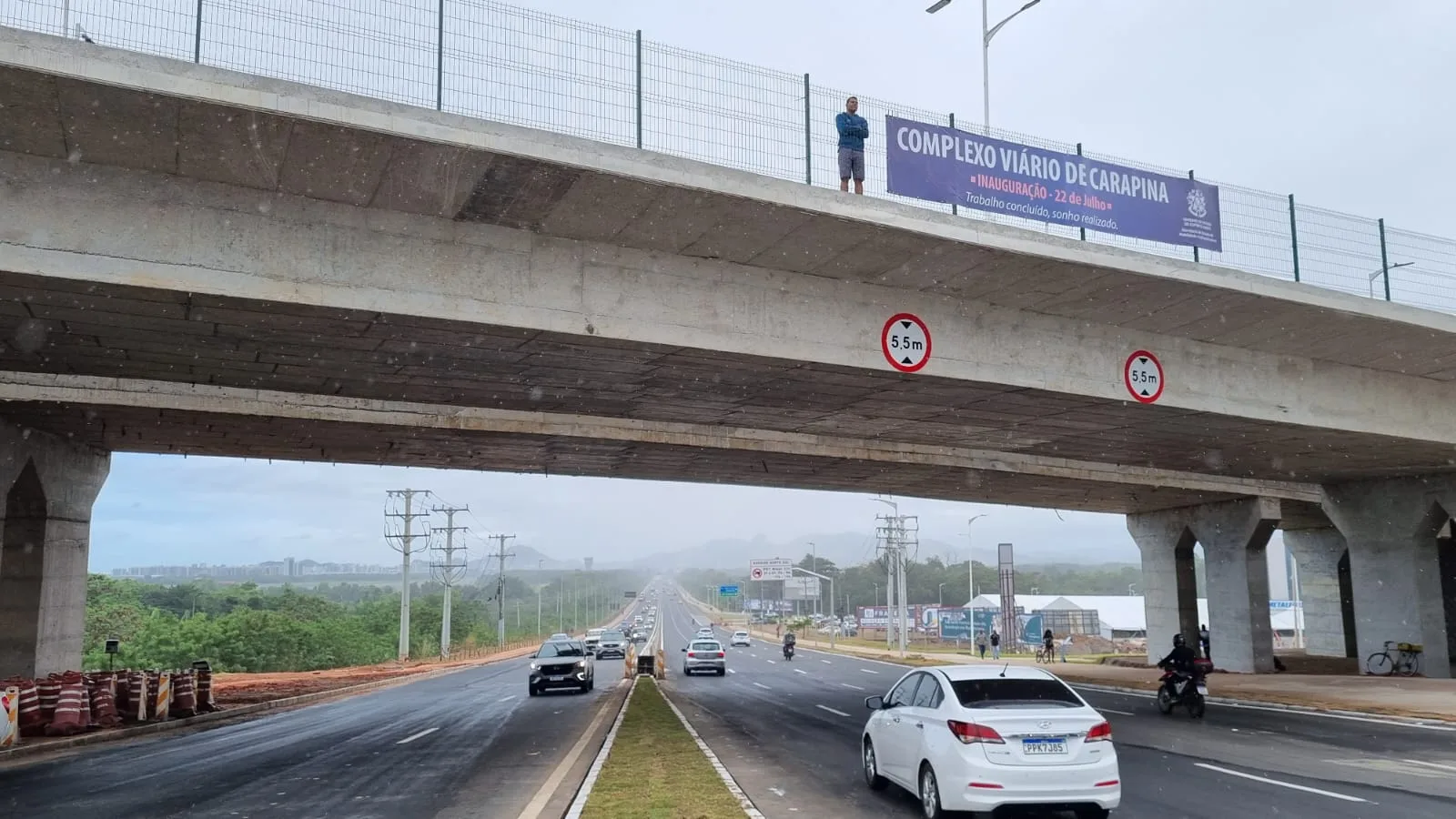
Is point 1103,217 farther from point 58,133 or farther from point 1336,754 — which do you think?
point 58,133

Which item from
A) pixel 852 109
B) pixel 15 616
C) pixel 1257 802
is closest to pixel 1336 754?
pixel 1257 802

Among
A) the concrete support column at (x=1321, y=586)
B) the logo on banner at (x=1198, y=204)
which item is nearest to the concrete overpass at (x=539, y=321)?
the logo on banner at (x=1198, y=204)

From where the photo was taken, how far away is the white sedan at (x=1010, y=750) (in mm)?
8773

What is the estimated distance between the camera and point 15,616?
66.8ft

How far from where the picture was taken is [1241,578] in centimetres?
3303

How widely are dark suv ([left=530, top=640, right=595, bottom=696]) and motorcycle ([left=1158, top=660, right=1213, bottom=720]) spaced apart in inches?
643

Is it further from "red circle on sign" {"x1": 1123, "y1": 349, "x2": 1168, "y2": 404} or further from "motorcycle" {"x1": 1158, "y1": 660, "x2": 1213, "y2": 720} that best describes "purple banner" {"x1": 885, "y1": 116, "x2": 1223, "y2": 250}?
"motorcycle" {"x1": 1158, "y1": 660, "x2": 1213, "y2": 720}

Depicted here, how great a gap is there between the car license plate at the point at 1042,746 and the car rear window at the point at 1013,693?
1.49 feet

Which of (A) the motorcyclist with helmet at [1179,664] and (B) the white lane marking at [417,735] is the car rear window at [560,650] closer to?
(B) the white lane marking at [417,735]

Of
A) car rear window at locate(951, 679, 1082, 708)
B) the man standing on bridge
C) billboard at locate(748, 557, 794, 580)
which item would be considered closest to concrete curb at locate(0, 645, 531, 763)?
car rear window at locate(951, 679, 1082, 708)

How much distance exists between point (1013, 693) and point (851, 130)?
30.0ft

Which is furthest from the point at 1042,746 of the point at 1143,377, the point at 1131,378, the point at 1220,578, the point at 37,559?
A: the point at 1220,578

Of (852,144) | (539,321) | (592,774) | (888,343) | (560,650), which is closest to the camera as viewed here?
(592,774)

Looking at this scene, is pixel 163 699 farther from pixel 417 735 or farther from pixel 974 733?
pixel 974 733
